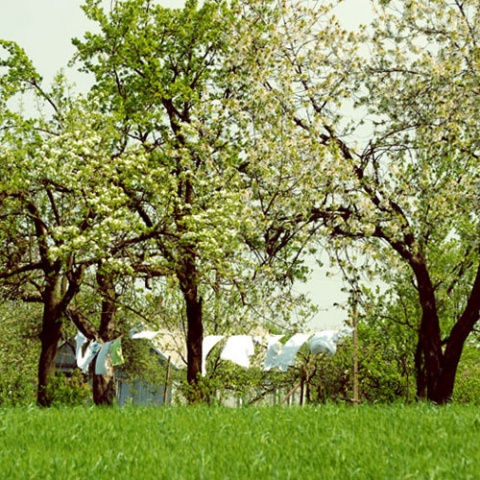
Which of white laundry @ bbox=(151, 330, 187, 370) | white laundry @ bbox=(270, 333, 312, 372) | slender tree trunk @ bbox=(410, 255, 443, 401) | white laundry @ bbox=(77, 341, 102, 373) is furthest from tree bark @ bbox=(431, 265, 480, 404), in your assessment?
white laundry @ bbox=(77, 341, 102, 373)

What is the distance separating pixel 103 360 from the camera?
24750 millimetres

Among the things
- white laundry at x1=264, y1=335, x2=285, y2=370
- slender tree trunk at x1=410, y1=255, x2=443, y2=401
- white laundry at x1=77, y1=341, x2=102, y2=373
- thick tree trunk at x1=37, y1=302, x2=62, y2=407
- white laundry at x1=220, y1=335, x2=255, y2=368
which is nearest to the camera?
slender tree trunk at x1=410, y1=255, x2=443, y2=401

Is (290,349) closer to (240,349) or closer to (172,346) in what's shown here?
(240,349)

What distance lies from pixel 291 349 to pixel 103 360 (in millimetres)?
5701

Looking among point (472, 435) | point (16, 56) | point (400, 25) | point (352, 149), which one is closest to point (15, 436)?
point (472, 435)

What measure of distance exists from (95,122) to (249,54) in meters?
5.33

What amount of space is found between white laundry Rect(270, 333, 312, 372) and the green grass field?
1337cm

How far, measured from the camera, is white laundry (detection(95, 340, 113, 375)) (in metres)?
24.5

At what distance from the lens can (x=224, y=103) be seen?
21953 mm

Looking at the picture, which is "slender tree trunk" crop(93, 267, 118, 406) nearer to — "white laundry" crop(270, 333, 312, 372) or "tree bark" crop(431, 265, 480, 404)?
"white laundry" crop(270, 333, 312, 372)

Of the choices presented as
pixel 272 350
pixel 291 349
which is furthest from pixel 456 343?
pixel 272 350

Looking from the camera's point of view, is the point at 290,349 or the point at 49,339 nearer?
the point at 49,339

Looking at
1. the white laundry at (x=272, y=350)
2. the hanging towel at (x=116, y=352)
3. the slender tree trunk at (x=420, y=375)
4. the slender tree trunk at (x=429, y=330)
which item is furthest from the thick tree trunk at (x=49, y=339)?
the slender tree trunk at (x=420, y=375)

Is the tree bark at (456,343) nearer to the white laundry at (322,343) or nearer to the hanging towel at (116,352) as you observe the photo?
the white laundry at (322,343)
